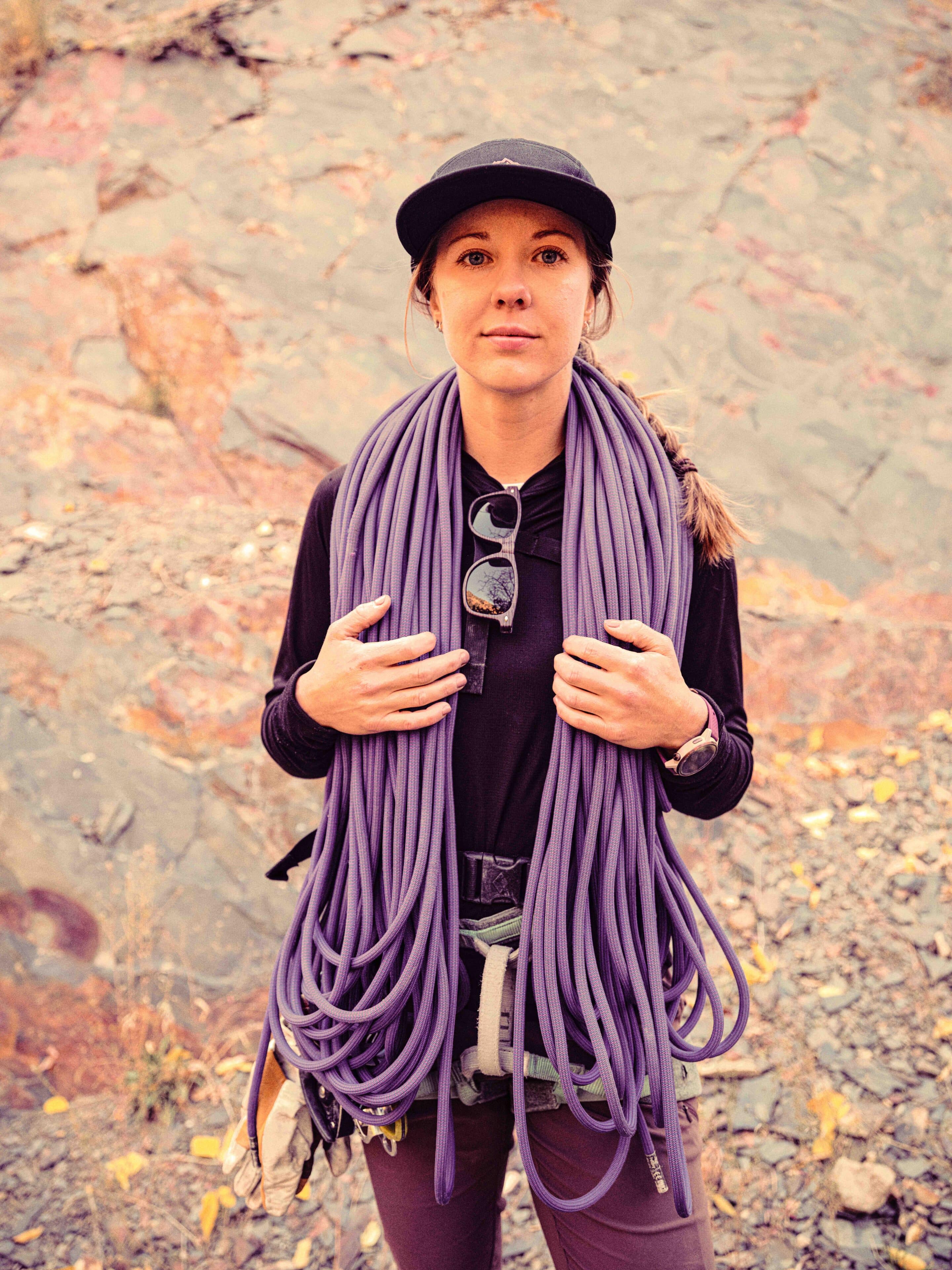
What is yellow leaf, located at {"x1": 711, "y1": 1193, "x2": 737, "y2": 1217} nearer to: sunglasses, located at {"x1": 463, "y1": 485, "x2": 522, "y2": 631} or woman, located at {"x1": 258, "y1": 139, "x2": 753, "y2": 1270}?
woman, located at {"x1": 258, "y1": 139, "x2": 753, "y2": 1270}

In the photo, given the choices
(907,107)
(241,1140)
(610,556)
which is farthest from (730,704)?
(907,107)

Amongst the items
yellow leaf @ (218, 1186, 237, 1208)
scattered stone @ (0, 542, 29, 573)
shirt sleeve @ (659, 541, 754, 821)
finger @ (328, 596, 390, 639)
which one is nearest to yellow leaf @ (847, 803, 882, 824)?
shirt sleeve @ (659, 541, 754, 821)

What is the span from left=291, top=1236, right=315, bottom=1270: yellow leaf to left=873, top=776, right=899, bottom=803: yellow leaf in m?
2.44

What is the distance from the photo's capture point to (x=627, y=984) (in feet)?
4.78

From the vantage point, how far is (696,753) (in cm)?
148

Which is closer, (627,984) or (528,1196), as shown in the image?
(627,984)

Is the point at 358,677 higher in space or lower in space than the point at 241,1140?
higher

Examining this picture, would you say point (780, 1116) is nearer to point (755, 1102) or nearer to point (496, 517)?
point (755, 1102)

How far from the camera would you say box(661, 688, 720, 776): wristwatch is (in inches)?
57.8

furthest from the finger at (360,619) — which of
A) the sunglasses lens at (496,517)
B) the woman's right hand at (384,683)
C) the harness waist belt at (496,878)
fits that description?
the harness waist belt at (496,878)

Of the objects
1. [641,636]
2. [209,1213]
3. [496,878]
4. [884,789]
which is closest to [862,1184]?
[884,789]

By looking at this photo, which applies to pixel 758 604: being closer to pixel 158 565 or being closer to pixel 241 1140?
pixel 158 565

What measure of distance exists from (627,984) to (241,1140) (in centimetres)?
85

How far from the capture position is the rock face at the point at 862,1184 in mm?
2418
